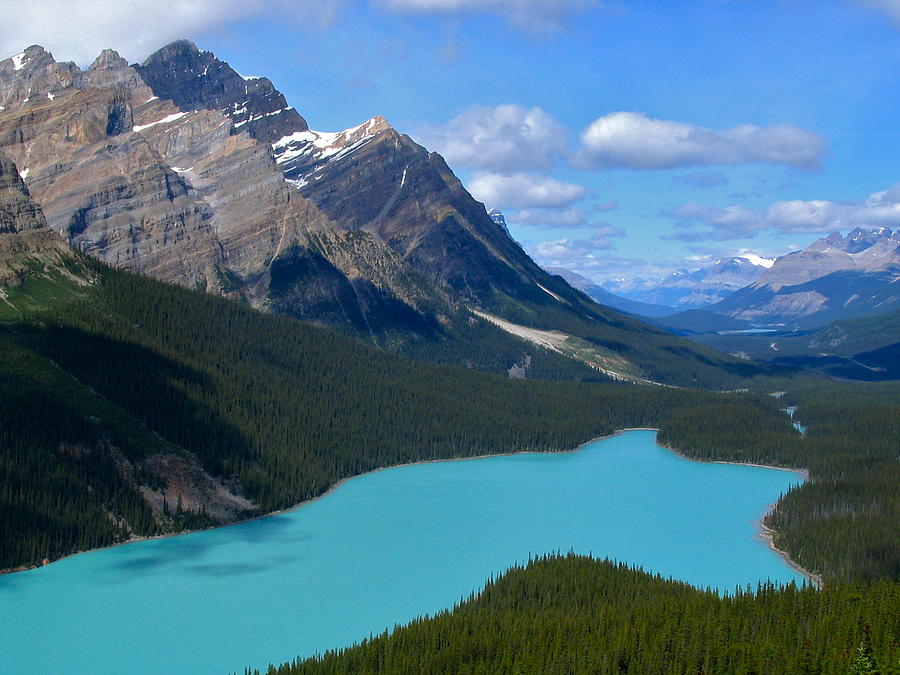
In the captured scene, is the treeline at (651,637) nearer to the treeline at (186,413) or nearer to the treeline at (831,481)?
the treeline at (831,481)

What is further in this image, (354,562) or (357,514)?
(357,514)

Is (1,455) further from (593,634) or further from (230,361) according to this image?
(593,634)

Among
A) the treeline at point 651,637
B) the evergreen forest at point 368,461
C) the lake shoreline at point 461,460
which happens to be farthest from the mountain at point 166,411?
the treeline at point 651,637

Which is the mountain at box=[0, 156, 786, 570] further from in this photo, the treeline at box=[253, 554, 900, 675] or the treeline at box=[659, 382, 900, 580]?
the treeline at box=[253, 554, 900, 675]

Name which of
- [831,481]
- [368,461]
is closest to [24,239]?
[368,461]

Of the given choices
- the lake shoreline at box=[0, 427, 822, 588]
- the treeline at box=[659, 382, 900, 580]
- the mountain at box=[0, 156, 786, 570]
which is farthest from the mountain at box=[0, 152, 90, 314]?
the treeline at box=[659, 382, 900, 580]

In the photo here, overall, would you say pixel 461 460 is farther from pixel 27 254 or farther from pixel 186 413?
pixel 27 254
